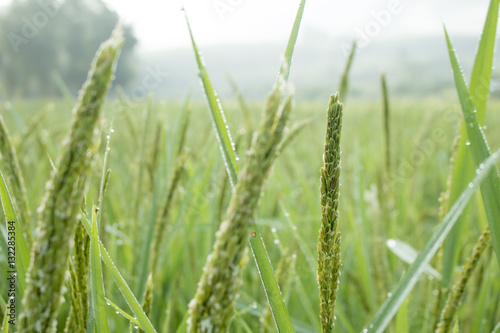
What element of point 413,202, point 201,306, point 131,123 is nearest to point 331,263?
point 201,306

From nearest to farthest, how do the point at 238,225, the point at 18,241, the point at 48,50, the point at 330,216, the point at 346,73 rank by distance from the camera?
the point at 238,225, the point at 330,216, the point at 18,241, the point at 346,73, the point at 48,50

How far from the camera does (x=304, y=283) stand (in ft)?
3.65

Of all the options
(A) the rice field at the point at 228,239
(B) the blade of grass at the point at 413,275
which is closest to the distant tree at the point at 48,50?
(A) the rice field at the point at 228,239

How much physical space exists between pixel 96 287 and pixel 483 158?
415mm

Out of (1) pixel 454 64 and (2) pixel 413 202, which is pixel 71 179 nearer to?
(1) pixel 454 64

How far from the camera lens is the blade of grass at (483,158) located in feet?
A: 1.40

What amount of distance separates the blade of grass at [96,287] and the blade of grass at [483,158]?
0.39 meters

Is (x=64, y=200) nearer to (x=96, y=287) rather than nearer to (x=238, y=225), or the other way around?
(x=238, y=225)

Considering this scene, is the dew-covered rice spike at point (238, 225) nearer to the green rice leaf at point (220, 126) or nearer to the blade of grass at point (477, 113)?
the green rice leaf at point (220, 126)

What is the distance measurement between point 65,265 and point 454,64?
0.43m

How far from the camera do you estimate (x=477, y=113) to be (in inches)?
20.1

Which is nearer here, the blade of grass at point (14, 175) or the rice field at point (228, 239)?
the rice field at point (228, 239)

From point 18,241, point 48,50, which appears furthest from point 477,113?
point 48,50

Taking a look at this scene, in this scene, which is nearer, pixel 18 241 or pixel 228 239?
pixel 228 239
